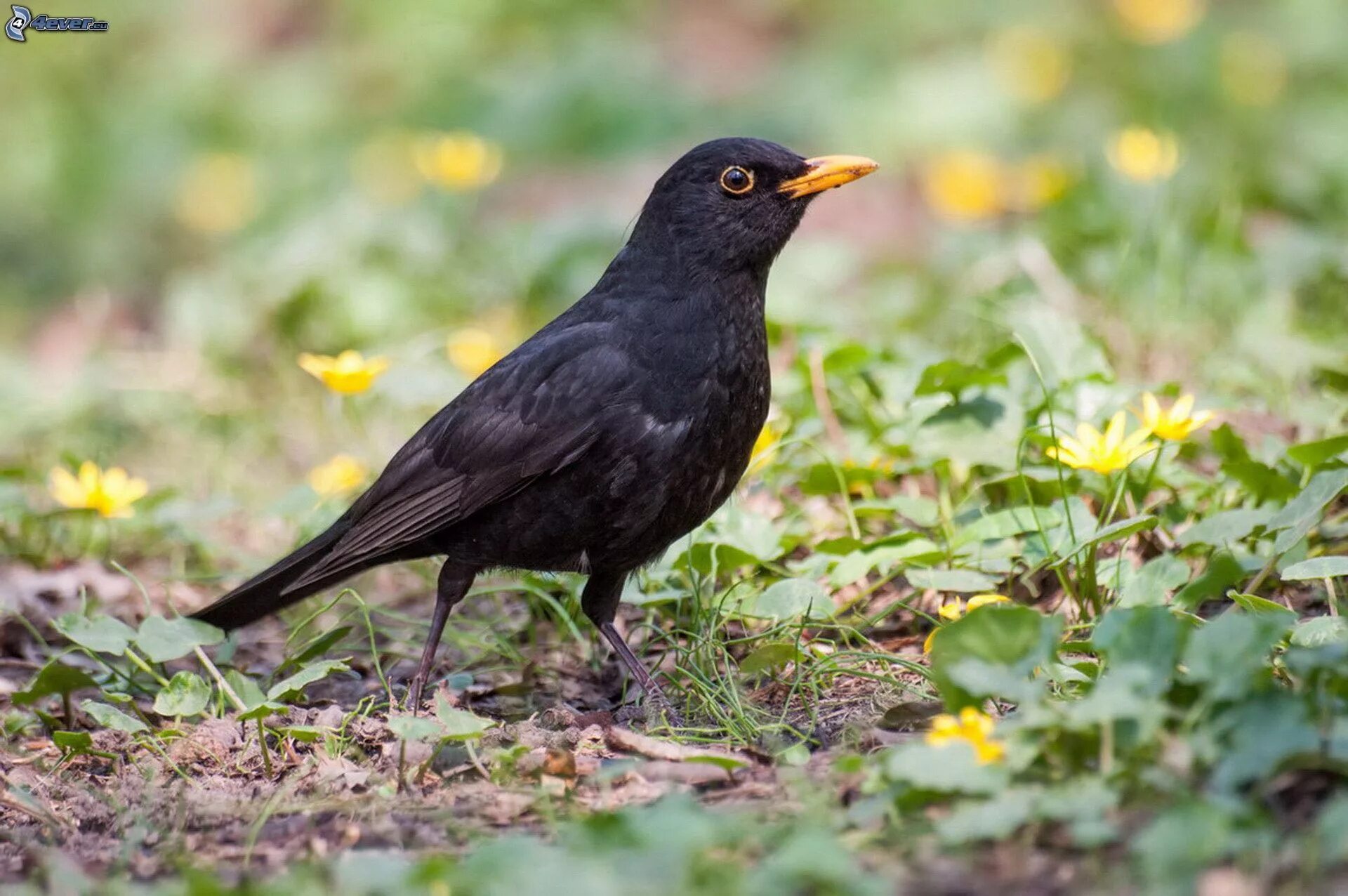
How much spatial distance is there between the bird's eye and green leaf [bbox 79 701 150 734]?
216 centimetres

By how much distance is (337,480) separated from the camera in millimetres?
5164

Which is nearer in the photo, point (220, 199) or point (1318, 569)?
point (1318, 569)

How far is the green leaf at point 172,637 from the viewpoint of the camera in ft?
13.4

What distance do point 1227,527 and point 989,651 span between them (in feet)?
4.36

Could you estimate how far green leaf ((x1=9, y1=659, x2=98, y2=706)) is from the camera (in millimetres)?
3910

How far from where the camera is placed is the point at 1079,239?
679 cm

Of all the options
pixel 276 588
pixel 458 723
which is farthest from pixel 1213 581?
pixel 276 588

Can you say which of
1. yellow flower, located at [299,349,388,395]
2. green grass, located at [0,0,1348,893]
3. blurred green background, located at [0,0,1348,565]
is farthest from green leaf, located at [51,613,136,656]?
yellow flower, located at [299,349,388,395]

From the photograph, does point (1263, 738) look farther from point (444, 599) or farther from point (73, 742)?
point (73, 742)

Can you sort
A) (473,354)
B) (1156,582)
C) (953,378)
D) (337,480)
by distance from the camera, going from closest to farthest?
(1156,582), (953,378), (337,480), (473,354)

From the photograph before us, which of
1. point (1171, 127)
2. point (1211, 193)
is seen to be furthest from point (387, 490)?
point (1171, 127)

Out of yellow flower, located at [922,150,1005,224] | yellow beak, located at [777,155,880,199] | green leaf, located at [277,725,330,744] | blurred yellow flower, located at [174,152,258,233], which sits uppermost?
blurred yellow flower, located at [174,152,258,233]

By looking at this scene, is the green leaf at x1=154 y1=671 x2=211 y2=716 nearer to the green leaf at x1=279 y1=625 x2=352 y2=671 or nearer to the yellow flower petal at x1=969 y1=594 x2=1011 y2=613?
the green leaf at x1=279 y1=625 x2=352 y2=671

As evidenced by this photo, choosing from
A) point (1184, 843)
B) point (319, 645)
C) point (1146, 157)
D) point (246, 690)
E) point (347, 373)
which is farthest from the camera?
point (1146, 157)
